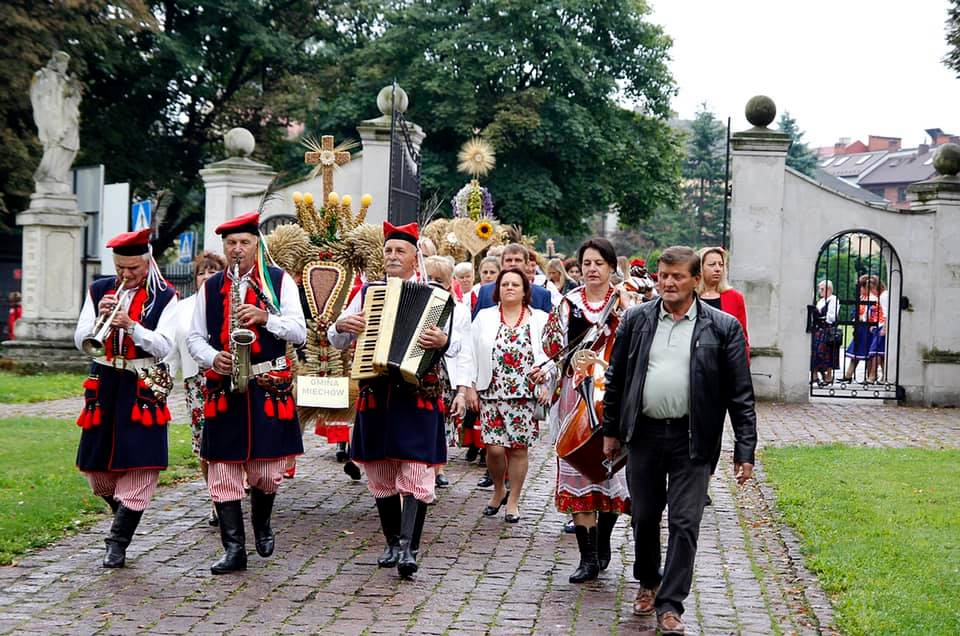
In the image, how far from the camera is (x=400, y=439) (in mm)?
7465

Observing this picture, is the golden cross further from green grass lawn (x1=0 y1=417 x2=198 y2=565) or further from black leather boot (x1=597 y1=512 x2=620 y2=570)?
black leather boot (x1=597 y1=512 x2=620 y2=570)

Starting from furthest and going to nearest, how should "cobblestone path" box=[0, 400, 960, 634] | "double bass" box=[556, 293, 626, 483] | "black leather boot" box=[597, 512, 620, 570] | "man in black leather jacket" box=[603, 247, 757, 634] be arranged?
1. "black leather boot" box=[597, 512, 620, 570]
2. "double bass" box=[556, 293, 626, 483]
3. "cobblestone path" box=[0, 400, 960, 634]
4. "man in black leather jacket" box=[603, 247, 757, 634]

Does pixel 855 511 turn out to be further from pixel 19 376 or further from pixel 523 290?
pixel 19 376

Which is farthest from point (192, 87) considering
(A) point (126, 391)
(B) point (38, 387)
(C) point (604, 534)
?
(C) point (604, 534)

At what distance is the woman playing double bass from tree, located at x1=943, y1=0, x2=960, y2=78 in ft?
41.8

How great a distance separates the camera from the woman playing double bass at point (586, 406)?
746cm

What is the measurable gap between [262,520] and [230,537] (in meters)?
0.45

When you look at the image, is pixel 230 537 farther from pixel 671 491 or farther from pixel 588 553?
pixel 671 491

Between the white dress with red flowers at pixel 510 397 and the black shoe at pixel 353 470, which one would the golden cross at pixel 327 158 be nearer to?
the black shoe at pixel 353 470

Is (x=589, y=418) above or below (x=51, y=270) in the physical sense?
below

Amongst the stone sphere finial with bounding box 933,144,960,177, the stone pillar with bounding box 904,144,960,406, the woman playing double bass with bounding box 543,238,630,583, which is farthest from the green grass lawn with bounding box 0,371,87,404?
the stone sphere finial with bounding box 933,144,960,177

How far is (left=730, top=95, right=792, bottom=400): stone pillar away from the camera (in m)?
18.5

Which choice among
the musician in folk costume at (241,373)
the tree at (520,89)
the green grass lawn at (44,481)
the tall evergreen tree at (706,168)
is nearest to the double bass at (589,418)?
the musician in folk costume at (241,373)

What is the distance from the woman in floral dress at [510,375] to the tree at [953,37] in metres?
12.0
